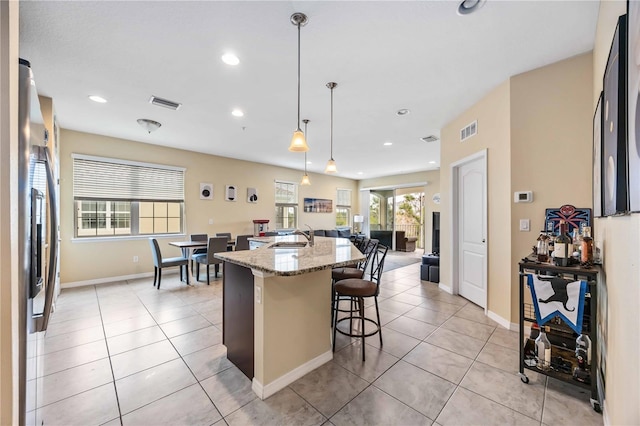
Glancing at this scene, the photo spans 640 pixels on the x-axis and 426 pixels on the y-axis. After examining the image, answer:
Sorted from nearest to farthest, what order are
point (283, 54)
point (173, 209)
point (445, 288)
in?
1. point (283, 54)
2. point (445, 288)
3. point (173, 209)

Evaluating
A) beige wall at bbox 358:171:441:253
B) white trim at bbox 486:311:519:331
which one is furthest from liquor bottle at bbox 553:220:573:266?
beige wall at bbox 358:171:441:253

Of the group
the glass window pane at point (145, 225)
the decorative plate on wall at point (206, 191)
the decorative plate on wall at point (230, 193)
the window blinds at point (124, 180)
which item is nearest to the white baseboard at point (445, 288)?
the decorative plate on wall at point (230, 193)

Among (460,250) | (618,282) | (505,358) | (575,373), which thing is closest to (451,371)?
(505,358)

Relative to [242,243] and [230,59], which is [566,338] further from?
[242,243]

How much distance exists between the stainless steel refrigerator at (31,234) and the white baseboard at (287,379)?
44.9 inches

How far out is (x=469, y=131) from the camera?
3586 mm

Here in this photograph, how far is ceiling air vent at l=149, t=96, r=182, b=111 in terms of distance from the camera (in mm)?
3279

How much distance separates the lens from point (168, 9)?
1.85 meters

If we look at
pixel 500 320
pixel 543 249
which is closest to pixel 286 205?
pixel 500 320

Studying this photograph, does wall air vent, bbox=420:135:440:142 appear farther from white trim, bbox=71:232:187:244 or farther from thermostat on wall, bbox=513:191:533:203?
white trim, bbox=71:232:187:244

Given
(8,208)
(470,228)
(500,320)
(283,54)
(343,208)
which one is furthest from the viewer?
(343,208)

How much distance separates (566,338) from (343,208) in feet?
26.3

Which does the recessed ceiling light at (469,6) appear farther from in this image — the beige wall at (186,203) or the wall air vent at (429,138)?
the beige wall at (186,203)

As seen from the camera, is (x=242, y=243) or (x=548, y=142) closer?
(x=548, y=142)
